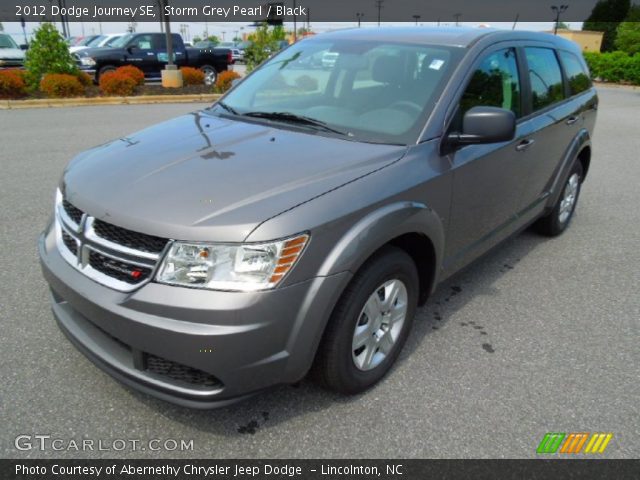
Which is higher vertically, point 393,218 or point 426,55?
point 426,55

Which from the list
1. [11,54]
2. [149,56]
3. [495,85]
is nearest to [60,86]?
[149,56]

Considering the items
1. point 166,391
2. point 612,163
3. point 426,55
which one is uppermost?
A: point 426,55

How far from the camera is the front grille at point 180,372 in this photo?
2.12m

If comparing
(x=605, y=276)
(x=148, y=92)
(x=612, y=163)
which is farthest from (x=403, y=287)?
(x=148, y=92)

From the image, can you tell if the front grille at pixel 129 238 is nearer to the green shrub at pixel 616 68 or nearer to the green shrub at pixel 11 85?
the green shrub at pixel 11 85

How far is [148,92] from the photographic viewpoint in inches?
587

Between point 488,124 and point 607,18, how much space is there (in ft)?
199

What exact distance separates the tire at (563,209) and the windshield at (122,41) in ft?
53.7

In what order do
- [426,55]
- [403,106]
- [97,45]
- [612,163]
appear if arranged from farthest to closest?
[97,45], [612,163], [426,55], [403,106]

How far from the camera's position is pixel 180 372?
2158 mm

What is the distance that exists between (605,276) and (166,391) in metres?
3.54

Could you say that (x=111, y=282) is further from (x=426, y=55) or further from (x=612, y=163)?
(x=612, y=163)

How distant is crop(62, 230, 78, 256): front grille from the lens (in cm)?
240

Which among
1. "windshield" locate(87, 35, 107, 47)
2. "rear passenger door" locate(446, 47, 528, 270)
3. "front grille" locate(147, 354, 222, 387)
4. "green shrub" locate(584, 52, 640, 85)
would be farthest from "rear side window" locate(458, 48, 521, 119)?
"green shrub" locate(584, 52, 640, 85)
